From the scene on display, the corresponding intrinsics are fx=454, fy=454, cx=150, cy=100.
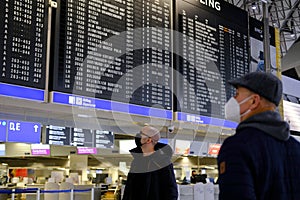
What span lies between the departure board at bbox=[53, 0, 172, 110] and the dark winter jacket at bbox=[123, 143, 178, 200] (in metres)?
1.08

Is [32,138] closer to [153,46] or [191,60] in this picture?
[153,46]

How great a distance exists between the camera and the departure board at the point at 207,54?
18.0 ft

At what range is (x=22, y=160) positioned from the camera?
14.5 metres

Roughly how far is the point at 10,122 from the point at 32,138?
279 mm

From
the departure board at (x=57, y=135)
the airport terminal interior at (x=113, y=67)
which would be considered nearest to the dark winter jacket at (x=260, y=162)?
the airport terminal interior at (x=113, y=67)

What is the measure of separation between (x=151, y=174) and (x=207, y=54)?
274 centimetres

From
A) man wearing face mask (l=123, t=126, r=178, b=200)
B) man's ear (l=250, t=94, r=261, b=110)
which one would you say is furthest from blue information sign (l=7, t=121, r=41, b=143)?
man's ear (l=250, t=94, r=261, b=110)

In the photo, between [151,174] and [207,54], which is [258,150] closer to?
[151,174]

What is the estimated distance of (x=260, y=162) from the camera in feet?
5.68

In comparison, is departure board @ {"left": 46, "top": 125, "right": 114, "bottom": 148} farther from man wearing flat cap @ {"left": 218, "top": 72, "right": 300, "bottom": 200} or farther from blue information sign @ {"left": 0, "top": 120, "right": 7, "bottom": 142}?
man wearing flat cap @ {"left": 218, "top": 72, "right": 300, "bottom": 200}

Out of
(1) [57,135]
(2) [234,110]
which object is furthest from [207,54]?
(2) [234,110]

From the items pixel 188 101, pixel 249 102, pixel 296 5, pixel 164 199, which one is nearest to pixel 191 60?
pixel 188 101

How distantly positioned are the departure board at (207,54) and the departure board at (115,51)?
24cm

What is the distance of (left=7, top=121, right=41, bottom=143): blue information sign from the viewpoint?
455 centimetres
